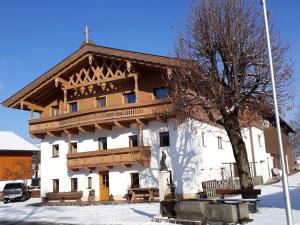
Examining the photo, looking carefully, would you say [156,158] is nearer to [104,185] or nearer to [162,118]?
[162,118]

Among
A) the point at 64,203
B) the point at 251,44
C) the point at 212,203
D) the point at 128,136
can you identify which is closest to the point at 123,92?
the point at 128,136

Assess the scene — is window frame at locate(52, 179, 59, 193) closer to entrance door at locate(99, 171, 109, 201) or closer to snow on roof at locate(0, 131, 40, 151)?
entrance door at locate(99, 171, 109, 201)

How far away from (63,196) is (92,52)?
430 inches

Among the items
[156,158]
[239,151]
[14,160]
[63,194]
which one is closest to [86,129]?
[63,194]

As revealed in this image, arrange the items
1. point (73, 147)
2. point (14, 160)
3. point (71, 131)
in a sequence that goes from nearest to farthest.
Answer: point (71, 131) → point (73, 147) → point (14, 160)

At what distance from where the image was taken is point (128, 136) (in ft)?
86.6

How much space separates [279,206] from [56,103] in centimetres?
2065

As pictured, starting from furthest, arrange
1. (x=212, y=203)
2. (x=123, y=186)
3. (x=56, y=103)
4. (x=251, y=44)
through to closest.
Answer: (x=56, y=103), (x=123, y=186), (x=251, y=44), (x=212, y=203)

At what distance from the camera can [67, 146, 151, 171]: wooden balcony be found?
2458 centimetres

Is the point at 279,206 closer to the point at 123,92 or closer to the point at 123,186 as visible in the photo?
the point at 123,186

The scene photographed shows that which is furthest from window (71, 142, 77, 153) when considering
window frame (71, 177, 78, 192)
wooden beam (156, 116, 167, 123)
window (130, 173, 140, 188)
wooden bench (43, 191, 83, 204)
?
wooden beam (156, 116, 167, 123)

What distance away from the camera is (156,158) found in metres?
24.8

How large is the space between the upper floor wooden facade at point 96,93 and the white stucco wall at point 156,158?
879 mm

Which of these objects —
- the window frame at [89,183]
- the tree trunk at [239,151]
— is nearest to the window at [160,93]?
the window frame at [89,183]
